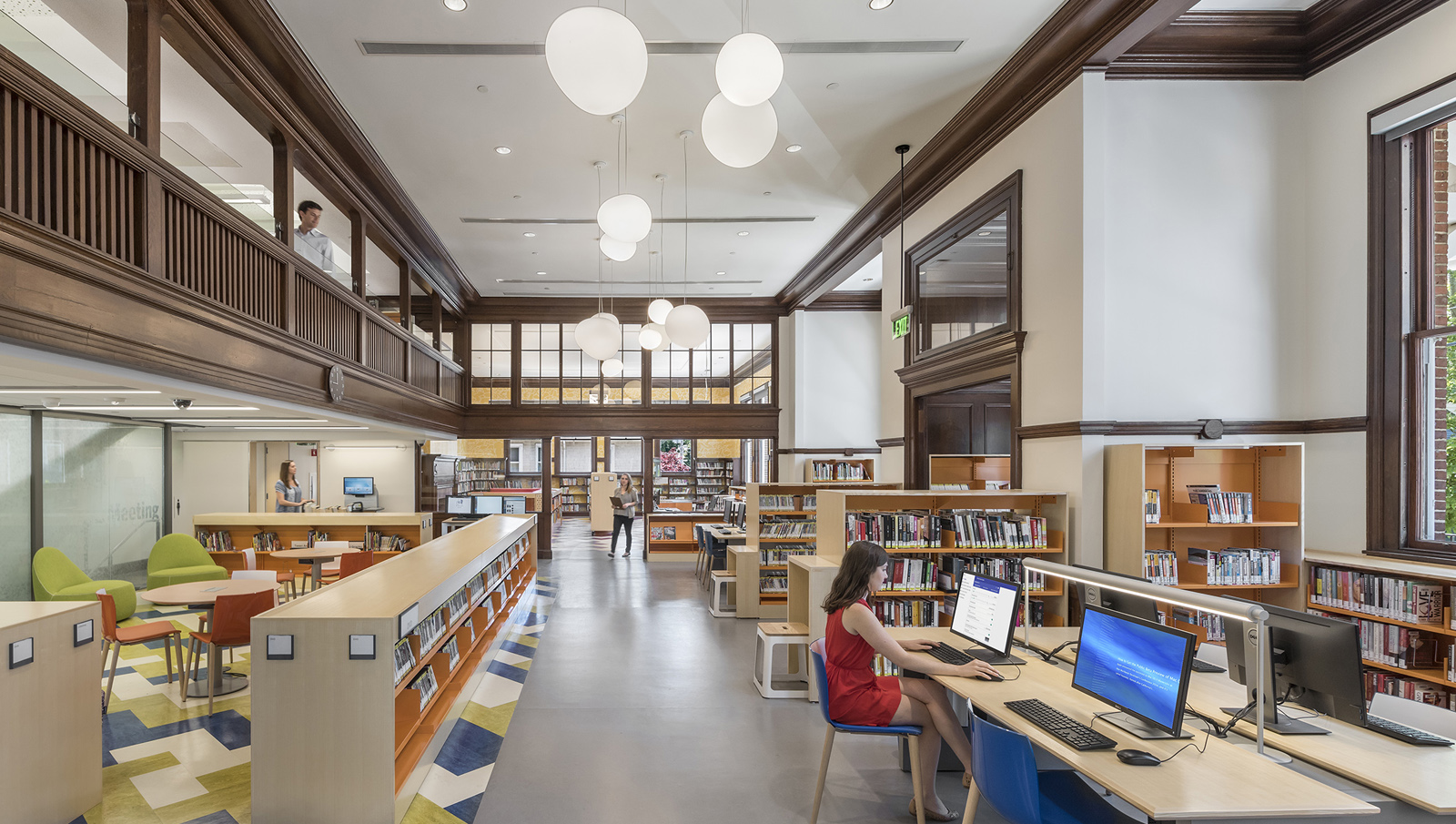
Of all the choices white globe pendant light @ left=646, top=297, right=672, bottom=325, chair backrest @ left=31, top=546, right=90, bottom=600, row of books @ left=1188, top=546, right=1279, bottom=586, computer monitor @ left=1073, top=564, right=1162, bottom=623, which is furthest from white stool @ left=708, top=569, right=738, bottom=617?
chair backrest @ left=31, top=546, right=90, bottom=600

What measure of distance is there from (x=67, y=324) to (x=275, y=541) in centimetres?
810

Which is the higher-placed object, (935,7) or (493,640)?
(935,7)

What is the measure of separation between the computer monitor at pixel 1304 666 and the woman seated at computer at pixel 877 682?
1.04m

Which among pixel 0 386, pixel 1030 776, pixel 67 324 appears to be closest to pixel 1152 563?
pixel 1030 776

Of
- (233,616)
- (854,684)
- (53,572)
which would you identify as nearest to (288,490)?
(53,572)

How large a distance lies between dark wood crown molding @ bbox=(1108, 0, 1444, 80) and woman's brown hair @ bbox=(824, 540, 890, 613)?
3841 millimetres

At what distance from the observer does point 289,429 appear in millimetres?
10102

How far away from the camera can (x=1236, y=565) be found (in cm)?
479

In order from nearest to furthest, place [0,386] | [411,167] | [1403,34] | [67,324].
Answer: [67,324], [1403,34], [0,386], [411,167]

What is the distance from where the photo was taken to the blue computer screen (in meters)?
2.63

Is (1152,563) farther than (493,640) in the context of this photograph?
No

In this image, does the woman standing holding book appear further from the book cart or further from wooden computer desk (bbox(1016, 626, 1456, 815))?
wooden computer desk (bbox(1016, 626, 1456, 815))

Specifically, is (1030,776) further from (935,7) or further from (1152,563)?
(935,7)

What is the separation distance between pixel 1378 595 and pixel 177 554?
36.0ft
